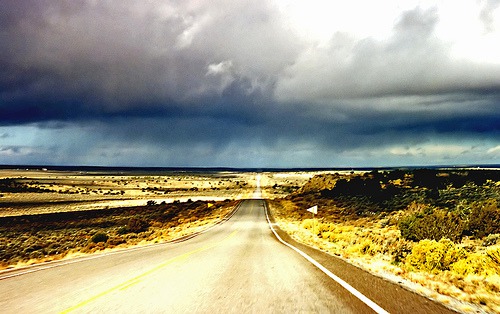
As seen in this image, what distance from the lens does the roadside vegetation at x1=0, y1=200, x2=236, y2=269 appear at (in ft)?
85.5

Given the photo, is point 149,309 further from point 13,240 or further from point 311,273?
point 13,240

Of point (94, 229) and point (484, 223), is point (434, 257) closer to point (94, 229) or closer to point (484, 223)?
point (484, 223)

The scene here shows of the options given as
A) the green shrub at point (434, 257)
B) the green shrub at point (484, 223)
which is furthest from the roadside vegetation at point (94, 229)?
the green shrub at point (484, 223)

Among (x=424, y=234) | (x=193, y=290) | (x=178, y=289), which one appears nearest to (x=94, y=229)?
(x=424, y=234)

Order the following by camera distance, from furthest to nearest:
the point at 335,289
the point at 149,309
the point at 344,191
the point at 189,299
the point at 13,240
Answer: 1. the point at 344,191
2. the point at 13,240
3. the point at 335,289
4. the point at 189,299
5. the point at 149,309

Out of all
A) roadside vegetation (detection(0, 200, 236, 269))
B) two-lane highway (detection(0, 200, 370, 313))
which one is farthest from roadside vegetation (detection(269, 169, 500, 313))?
roadside vegetation (detection(0, 200, 236, 269))

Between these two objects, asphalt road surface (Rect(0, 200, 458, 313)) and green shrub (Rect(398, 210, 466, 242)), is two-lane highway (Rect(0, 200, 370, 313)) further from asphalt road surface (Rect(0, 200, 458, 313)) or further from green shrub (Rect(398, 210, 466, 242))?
green shrub (Rect(398, 210, 466, 242))

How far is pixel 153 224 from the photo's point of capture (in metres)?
41.2

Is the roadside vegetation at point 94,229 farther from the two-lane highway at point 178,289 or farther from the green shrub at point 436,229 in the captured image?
the green shrub at point 436,229

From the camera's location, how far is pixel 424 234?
70.9ft

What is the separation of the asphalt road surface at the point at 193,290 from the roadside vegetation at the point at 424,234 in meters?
1.34

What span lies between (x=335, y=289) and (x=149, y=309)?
3.68 metres

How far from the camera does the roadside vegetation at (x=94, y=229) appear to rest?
26.0m

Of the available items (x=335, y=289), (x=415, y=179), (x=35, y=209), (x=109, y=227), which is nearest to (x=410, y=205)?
(x=415, y=179)
